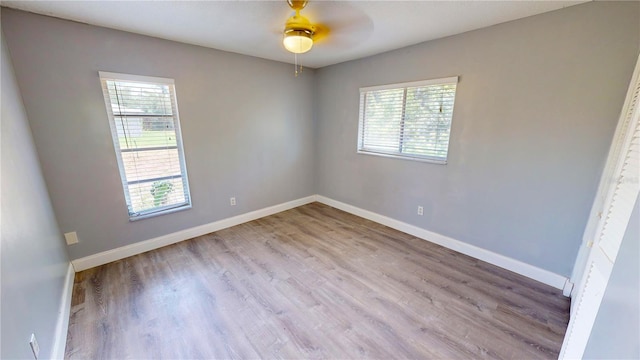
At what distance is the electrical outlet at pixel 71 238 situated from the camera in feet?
7.58

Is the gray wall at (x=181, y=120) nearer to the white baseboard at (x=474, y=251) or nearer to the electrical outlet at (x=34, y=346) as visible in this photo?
the electrical outlet at (x=34, y=346)

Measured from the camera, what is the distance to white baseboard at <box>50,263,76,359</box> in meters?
1.51

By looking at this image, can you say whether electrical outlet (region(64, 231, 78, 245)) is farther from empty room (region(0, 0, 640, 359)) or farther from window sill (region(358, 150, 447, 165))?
window sill (region(358, 150, 447, 165))

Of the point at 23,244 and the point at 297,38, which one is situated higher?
the point at 297,38

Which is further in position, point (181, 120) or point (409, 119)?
point (409, 119)

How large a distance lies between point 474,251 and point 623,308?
210 centimetres

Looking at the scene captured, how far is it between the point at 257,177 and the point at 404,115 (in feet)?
7.30

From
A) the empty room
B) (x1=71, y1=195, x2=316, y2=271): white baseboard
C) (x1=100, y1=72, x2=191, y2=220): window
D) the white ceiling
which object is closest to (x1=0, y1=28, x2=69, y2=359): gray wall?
the empty room

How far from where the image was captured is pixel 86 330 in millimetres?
1739

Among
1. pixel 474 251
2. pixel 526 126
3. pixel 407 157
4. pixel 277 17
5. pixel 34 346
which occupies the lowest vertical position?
pixel 474 251

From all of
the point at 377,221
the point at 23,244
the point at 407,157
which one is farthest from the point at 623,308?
the point at 377,221

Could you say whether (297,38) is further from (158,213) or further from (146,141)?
(158,213)

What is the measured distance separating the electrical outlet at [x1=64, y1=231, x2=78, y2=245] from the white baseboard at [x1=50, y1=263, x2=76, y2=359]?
29 centimetres

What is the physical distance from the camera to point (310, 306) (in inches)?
77.9
